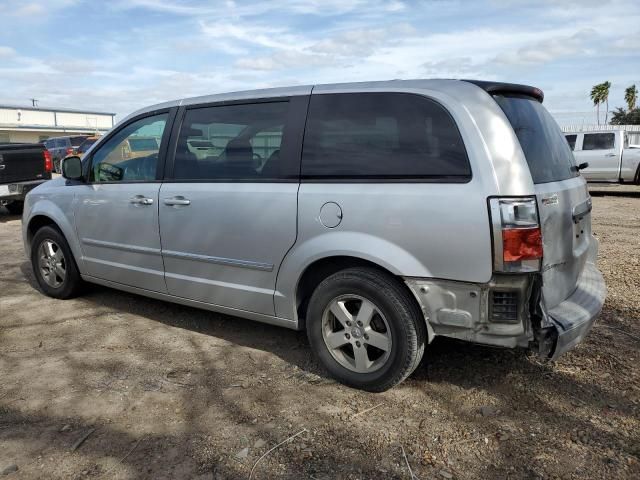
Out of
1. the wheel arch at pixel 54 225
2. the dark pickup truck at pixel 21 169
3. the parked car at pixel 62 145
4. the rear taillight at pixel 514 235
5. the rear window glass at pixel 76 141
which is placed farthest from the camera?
the rear window glass at pixel 76 141

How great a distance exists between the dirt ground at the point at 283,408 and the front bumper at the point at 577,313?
44cm

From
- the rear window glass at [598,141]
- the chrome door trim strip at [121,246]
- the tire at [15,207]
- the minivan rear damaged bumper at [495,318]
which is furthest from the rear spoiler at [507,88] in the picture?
the rear window glass at [598,141]

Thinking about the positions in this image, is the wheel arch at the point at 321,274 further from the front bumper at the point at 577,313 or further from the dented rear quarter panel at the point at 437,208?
the front bumper at the point at 577,313

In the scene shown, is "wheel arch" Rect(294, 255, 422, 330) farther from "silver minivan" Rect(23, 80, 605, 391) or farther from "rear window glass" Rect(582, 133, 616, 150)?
"rear window glass" Rect(582, 133, 616, 150)

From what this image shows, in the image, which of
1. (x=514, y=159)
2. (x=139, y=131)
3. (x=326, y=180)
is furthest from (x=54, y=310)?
(x=514, y=159)

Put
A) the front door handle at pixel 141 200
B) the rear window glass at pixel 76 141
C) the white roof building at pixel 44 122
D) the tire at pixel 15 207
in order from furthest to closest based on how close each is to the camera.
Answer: the white roof building at pixel 44 122
the rear window glass at pixel 76 141
the tire at pixel 15 207
the front door handle at pixel 141 200

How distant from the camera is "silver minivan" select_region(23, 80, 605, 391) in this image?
9.32ft

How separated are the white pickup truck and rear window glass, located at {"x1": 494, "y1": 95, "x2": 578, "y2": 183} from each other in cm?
1210

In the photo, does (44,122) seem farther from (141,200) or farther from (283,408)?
(283,408)

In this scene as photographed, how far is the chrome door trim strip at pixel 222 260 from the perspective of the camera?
3629mm

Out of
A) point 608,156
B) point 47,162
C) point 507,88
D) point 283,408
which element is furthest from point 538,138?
point 608,156

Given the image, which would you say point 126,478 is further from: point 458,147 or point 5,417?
point 458,147

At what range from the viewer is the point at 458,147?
2.92 metres

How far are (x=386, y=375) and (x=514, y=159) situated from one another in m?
1.41
